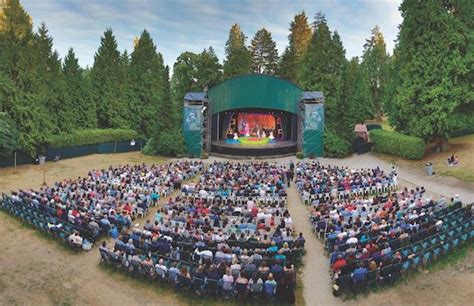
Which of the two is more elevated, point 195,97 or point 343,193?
point 195,97

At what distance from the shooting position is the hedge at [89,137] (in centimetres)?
3650

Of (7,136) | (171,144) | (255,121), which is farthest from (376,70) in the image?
(7,136)

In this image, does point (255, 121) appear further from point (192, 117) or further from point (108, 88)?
point (108, 88)

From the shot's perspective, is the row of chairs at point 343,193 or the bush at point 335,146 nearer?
the row of chairs at point 343,193

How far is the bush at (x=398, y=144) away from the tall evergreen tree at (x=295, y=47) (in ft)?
108

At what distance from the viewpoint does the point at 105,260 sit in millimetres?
14625

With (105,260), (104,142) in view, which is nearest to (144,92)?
(104,142)

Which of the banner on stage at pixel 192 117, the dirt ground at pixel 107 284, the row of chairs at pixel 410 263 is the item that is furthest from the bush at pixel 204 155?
the row of chairs at pixel 410 263

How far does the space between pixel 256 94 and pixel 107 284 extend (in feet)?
100

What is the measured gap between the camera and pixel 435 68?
30656 mm

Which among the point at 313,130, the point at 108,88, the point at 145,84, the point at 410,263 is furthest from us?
the point at 145,84

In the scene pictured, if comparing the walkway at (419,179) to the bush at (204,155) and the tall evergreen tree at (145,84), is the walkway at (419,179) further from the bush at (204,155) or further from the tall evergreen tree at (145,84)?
the tall evergreen tree at (145,84)

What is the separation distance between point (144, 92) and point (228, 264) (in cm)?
3749

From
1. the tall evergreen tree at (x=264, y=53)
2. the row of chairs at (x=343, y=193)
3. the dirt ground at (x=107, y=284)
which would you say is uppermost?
the tall evergreen tree at (x=264, y=53)
